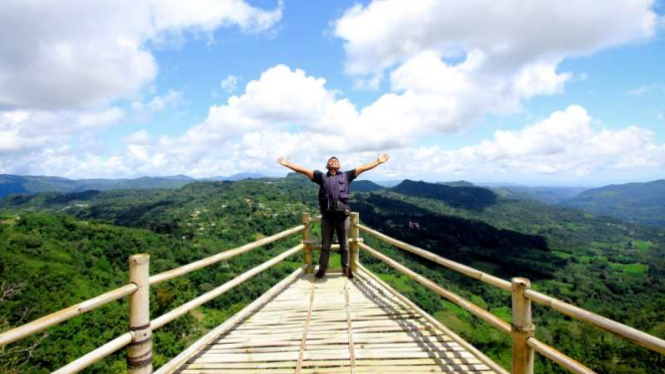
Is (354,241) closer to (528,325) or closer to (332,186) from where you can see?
(332,186)

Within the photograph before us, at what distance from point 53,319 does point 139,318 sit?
0.70 meters

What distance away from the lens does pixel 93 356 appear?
242 centimetres

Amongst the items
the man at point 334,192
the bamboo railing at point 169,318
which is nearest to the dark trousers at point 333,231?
the man at point 334,192

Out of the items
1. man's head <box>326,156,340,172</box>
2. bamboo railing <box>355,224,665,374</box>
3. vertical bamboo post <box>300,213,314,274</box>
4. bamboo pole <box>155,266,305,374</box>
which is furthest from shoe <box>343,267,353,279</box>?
bamboo railing <box>355,224,665,374</box>

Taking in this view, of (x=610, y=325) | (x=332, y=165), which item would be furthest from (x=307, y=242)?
(x=610, y=325)

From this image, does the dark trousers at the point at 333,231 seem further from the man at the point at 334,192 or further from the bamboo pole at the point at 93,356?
the bamboo pole at the point at 93,356

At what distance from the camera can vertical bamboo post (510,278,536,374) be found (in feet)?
9.09

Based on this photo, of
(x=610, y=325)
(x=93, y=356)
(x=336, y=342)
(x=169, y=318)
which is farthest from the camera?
(x=336, y=342)

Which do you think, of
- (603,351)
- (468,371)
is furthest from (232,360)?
(603,351)

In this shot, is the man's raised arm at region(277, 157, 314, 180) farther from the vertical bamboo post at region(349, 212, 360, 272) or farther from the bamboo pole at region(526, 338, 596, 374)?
the bamboo pole at region(526, 338, 596, 374)

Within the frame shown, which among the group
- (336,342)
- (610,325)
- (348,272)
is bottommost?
(336,342)

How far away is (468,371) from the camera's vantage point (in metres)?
3.26

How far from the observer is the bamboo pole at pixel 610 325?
1.85 m

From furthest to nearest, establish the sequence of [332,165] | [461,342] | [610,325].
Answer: [332,165] < [461,342] < [610,325]
